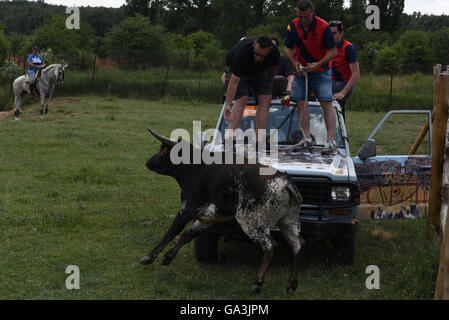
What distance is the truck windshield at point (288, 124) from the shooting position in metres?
7.57

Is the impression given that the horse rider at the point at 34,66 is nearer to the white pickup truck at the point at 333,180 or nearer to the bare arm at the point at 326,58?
the white pickup truck at the point at 333,180

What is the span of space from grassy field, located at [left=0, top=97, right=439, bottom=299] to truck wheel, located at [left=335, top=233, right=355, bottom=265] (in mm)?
92

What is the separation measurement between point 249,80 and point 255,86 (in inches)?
4.4

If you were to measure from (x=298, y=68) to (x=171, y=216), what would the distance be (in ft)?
9.60

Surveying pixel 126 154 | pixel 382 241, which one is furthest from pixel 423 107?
pixel 382 241

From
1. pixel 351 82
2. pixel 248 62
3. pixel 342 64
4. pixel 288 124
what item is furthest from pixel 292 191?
pixel 342 64

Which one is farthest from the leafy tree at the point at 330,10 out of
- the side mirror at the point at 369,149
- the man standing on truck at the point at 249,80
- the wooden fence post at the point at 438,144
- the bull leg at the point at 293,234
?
the bull leg at the point at 293,234

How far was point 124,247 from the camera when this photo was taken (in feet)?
24.1

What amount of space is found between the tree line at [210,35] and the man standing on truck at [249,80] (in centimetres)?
2450

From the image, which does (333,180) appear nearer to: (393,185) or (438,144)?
(438,144)

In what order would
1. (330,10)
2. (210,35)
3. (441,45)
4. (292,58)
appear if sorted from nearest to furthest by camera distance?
(292,58), (441,45), (330,10), (210,35)

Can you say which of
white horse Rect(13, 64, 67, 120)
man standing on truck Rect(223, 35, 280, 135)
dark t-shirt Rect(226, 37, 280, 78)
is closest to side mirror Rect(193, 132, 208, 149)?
man standing on truck Rect(223, 35, 280, 135)

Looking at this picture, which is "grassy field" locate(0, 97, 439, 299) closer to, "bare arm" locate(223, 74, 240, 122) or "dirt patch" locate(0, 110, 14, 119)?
"bare arm" locate(223, 74, 240, 122)

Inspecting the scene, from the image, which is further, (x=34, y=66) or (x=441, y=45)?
(x=441, y=45)
